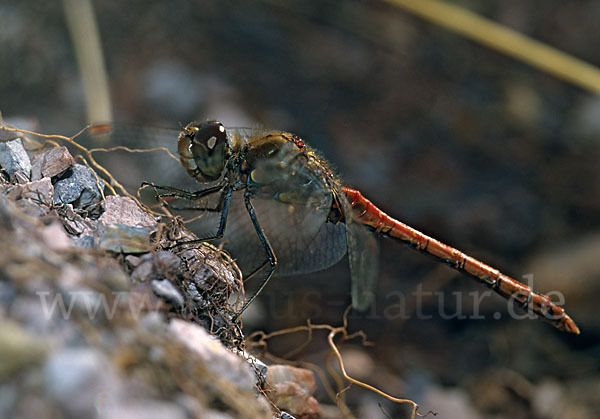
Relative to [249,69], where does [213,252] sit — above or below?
below

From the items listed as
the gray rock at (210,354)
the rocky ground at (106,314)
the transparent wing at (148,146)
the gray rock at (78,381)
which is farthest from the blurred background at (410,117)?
the gray rock at (78,381)

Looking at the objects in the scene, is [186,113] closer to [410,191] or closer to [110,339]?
[410,191]

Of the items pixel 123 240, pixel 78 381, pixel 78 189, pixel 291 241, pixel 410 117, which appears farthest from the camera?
pixel 410 117

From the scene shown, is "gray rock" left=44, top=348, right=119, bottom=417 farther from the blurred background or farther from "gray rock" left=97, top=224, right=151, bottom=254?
the blurred background

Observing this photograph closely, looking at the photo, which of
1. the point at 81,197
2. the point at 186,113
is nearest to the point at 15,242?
the point at 81,197

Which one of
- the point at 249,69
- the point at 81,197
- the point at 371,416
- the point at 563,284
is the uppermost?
the point at 249,69

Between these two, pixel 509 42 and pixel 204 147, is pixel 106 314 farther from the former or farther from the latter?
pixel 509 42

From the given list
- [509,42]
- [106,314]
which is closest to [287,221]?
[106,314]
